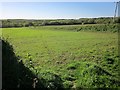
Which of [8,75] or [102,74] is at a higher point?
[8,75]

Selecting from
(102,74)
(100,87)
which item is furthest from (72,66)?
(100,87)

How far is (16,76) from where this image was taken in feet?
35.9

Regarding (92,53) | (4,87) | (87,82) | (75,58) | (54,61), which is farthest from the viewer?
(92,53)

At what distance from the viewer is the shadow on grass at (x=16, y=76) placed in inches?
419

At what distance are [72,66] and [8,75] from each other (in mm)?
6335

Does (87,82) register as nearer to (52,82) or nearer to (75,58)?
(52,82)

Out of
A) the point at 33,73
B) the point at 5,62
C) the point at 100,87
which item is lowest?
the point at 100,87

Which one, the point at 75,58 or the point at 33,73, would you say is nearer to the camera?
the point at 33,73

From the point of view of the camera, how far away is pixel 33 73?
1255 cm

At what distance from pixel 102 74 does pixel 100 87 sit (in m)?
→ 1.57

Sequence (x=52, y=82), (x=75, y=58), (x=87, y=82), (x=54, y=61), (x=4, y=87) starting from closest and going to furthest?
(x=4, y=87) → (x=52, y=82) → (x=87, y=82) → (x=54, y=61) → (x=75, y=58)

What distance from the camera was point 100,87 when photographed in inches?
520

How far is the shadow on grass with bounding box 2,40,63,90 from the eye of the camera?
10648 mm

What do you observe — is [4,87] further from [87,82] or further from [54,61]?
[54,61]
